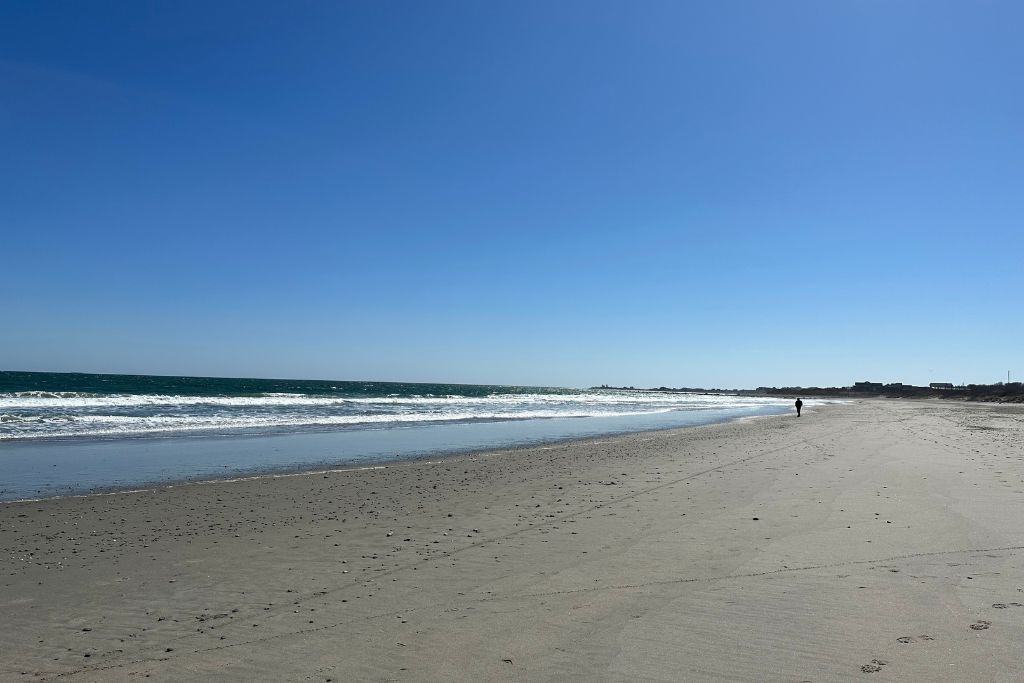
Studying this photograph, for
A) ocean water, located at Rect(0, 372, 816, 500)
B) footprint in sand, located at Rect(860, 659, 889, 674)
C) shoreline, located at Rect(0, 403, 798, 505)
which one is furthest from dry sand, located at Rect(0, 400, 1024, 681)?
ocean water, located at Rect(0, 372, 816, 500)

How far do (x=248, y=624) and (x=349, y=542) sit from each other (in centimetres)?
267

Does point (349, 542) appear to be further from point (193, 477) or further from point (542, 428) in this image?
point (542, 428)

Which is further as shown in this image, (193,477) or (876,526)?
(193,477)

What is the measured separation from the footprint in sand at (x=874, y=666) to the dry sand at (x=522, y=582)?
2 centimetres

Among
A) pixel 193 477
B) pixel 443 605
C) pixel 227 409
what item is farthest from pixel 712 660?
pixel 227 409

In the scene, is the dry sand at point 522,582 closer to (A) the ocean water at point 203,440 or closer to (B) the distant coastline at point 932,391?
(A) the ocean water at point 203,440

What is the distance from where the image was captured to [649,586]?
5.86 m

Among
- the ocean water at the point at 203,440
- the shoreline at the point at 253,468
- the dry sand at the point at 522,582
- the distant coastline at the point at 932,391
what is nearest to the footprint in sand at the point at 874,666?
the dry sand at the point at 522,582

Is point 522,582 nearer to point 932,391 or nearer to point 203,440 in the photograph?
point 203,440

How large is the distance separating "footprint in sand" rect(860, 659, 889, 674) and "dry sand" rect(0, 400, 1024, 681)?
2cm

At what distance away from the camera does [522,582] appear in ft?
20.0

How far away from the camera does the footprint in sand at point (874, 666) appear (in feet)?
13.3

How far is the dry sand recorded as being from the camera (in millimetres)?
4371

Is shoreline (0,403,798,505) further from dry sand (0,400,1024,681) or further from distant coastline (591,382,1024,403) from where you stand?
distant coastline (591,382,1024,403)
